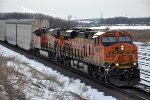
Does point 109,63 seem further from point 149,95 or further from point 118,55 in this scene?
point 149,95

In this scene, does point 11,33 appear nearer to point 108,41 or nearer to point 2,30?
point 2,30

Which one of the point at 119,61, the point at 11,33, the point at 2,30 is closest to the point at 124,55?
the point at 119,61

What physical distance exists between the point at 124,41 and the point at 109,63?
162 centimetres

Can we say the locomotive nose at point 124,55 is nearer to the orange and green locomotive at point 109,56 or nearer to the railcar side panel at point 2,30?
the orange and green locomotive at point 109,56

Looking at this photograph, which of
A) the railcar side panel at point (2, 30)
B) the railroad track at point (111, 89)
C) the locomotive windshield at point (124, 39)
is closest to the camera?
the railroad track at point (111, 89)

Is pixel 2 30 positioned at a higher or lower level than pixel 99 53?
lower

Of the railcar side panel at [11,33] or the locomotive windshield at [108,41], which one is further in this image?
the railcar side panel at [11,33]

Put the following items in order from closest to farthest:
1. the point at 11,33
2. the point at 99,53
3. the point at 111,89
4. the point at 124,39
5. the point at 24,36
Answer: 1. the point at 111,89
2. the point at 99,53
3. the point at 124,39
4. the point at 24,36
5. the point at 11,33

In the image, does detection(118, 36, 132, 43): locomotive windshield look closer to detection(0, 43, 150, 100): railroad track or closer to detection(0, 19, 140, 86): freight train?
detection(0, 19, 140, 86): freight train

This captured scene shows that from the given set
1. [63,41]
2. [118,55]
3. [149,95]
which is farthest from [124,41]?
[63,41]

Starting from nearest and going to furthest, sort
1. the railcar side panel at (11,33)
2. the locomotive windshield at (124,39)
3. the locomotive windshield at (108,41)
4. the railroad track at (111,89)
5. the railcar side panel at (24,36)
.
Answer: the railroad track at (111,89), the locomotive windshield at (108,41), the locomotive windshield at (124,39), the railcar side panel at (24,36), the railcar side panel at (11,33)

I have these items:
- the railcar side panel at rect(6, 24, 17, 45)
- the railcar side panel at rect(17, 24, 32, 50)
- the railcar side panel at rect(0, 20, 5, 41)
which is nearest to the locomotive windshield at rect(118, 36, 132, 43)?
the railcar side panel at rect(17, 24, 32, 50)

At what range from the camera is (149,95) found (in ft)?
48.6

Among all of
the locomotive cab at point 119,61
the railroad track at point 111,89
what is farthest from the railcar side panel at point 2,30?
the locomotive cab at point 119,61
